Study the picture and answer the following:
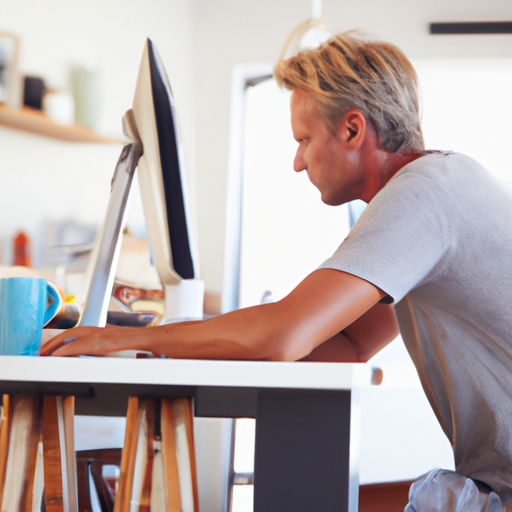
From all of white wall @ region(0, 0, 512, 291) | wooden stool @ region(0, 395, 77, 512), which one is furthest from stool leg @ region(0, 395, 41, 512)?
white wall @ region(0, 0, 512, 291)

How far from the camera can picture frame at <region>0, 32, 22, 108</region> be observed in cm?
203

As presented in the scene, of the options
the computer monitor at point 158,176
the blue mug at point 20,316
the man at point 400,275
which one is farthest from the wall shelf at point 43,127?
the blue mug at point 20,316

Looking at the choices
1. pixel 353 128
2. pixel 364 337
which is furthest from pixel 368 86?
pixel 364 337

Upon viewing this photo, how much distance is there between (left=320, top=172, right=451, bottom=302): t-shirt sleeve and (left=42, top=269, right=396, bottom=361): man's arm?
0.07 feet

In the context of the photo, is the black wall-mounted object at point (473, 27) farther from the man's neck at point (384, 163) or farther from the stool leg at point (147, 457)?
the stool leg at point (147, 457)

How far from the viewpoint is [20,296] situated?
2.32ft

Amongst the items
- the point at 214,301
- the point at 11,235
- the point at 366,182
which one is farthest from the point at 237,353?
the point at 214,301

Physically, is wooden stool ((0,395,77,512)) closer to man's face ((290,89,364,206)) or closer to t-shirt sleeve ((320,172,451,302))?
t-shirt sleeve ((320,172,451,302))

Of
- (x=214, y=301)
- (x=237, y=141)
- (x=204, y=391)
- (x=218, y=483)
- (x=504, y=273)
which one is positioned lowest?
(x=218, y=483)

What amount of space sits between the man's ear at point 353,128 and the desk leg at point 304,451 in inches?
24.6

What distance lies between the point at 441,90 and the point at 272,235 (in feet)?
3.52

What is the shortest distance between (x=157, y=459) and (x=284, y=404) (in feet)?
0.69

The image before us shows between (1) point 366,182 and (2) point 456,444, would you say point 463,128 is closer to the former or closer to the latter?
(1) point 366,182

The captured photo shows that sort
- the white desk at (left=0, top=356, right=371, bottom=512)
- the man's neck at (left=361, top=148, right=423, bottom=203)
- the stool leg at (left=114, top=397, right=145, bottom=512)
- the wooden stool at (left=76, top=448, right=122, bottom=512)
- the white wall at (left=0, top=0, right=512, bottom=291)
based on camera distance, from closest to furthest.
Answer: the white desk at (left=0, top=356, right=371, bottom=512) → the stool leg at (left=114, top=397, right=145, bottom=512) → the wooden stool at (left=76, top=448, right=122, bottom=512) → the man's neck at (left=361, top=148, right=423, bottom=203) → the white wall at (left=0, top=0, right=512, bottom=291)
